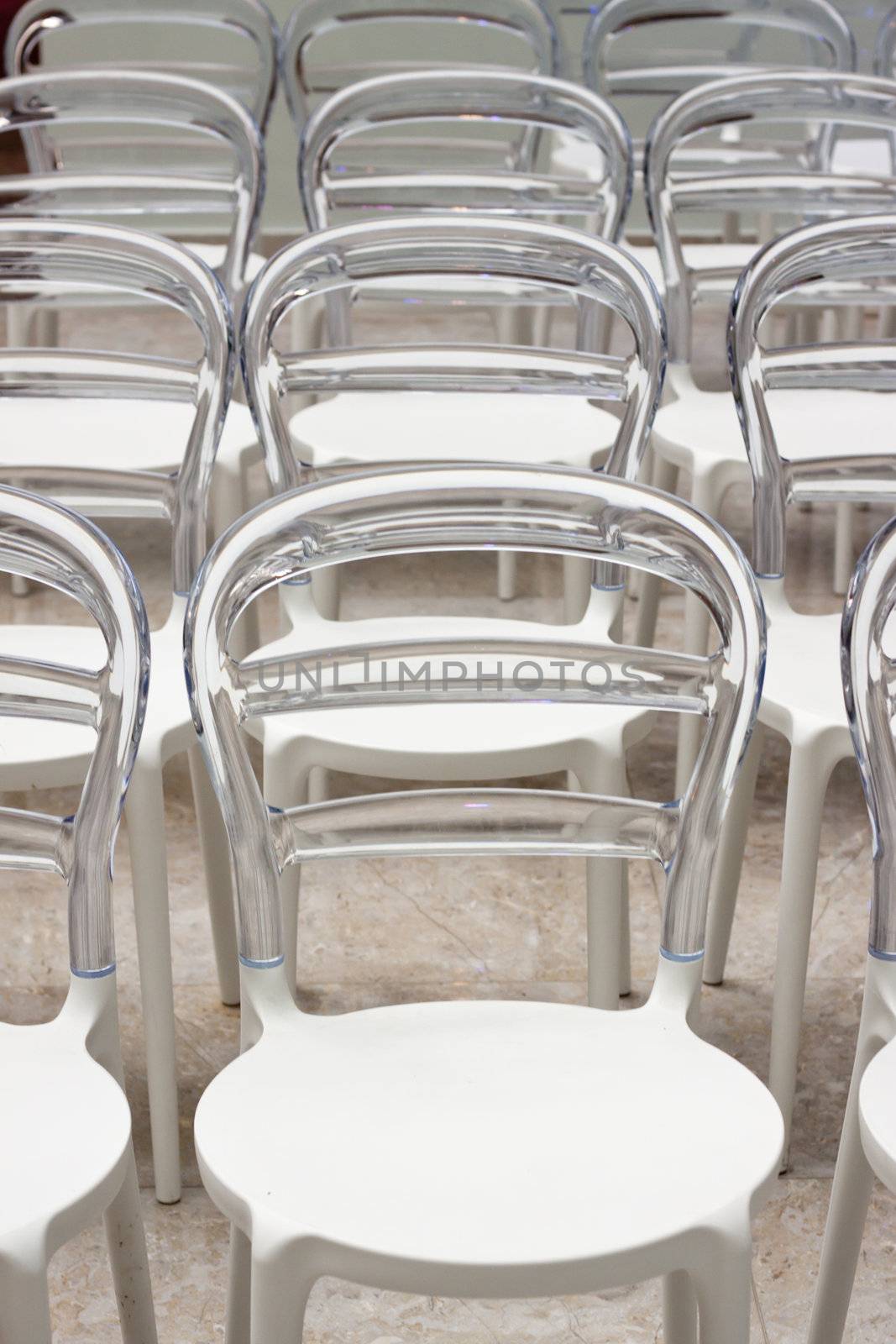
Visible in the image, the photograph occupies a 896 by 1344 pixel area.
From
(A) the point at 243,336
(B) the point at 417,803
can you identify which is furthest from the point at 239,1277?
(A) the point at 243,336

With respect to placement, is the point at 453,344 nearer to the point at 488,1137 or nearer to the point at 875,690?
the point at 875,690

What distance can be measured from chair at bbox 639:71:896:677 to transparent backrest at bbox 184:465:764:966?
98cm

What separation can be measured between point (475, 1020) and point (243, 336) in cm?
90

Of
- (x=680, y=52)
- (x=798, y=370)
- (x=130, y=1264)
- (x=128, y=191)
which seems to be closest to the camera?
(x=130, y=1264)

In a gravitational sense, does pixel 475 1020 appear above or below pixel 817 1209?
above

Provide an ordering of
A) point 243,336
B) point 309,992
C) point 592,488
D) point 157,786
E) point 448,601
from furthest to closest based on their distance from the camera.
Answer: point 448,601, point 309,992, point 243,336, point 157,786, point 592,488

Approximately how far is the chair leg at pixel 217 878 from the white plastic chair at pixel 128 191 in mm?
427

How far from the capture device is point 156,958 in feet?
5.46

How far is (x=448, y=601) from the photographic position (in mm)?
3148

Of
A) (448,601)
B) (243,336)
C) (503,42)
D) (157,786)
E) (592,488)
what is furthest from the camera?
(503,42)

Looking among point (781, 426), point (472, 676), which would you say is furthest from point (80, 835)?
point (781, 426)

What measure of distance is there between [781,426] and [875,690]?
120 cm

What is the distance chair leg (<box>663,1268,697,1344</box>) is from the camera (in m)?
1.36

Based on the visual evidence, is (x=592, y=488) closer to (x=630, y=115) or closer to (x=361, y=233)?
Answer: (x=361, y=233)
